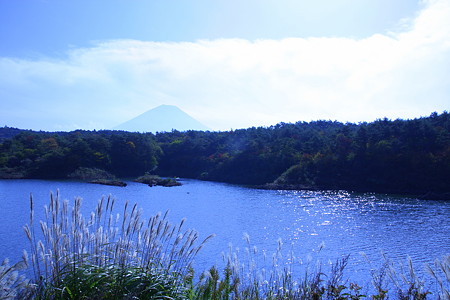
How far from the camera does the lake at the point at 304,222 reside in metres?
16.6

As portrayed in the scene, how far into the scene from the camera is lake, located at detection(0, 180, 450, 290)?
16.6m

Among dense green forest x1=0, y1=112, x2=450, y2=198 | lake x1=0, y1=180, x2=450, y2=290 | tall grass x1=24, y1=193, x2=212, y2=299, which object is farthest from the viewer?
dense green forest x1=0, y1=112, x2=450, y2=198

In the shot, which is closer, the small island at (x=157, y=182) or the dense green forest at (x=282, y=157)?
the dense green forest at (x=282, y=157)

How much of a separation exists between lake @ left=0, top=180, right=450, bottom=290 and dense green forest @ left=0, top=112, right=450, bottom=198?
295 inches

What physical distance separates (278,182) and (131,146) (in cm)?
2504

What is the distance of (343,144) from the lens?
5156 cm

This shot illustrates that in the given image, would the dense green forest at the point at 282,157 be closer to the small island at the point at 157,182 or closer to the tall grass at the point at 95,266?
the small island at the point at 157,182

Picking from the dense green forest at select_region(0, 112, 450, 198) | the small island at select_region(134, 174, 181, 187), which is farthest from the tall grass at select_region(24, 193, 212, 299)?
the small island at select_region(134, 174, 181, 187)

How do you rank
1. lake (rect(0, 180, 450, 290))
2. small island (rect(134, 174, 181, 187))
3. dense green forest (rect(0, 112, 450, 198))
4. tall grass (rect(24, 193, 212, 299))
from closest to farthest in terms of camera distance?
tall grass (rect(24, 193, 212, 299))
lake (rect(0, 180, 450, 290))
dense green forest (rect(0, 112, 450, 198))
small island (rect(134, 174, 181, 187))

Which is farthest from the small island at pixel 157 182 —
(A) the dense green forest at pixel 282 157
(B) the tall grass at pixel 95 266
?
(B) the tall grass at pixel 95 266

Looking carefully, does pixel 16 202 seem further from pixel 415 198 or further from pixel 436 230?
pixel 415 198

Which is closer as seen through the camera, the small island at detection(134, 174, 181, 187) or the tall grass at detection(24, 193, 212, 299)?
the tall grass at detection(24, 193, 212, 299)

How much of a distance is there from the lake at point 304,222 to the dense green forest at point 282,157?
7.50 meters

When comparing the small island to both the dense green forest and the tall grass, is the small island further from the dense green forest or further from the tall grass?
the tall grass
